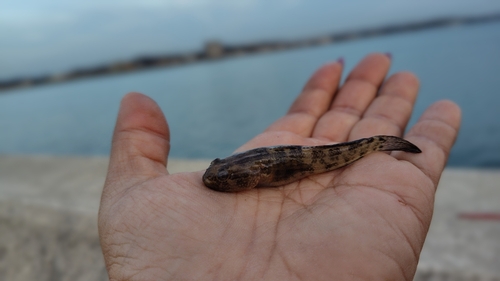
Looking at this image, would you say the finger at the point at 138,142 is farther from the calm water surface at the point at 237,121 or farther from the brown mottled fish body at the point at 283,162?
the calm water surface at the point at 237,121

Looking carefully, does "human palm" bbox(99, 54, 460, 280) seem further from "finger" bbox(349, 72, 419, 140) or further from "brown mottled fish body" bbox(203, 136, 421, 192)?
"finger" bbox(349, 72, 419, 140)

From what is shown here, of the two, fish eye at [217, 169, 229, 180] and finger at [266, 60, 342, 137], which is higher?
finger at [266, 60, 342, 137]

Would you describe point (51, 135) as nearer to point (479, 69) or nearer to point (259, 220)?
point (259, 220)

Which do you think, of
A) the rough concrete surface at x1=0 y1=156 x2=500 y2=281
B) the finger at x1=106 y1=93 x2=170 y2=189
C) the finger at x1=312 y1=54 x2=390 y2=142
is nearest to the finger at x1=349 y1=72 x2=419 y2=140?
the finger at x1=312 y1=54 x2=390 y2=142

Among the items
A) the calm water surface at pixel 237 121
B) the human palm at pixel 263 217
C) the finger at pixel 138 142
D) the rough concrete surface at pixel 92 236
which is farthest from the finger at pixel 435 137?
the calm water surface at pixel 237 121

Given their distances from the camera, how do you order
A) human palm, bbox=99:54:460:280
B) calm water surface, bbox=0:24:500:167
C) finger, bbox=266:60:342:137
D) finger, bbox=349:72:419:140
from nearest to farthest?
human palm, bbox=99:54:460:280 < finger, bbox=349:72:419:140 < finger, bbox=266:60:342:137 < calm water surface, bbox=0:24:500:167

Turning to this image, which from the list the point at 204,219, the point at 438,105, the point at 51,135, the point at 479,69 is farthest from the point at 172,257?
the point at 479,69

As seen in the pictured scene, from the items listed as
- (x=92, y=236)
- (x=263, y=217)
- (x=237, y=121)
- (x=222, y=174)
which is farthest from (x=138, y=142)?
(x=237, y=121)
